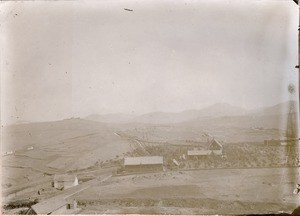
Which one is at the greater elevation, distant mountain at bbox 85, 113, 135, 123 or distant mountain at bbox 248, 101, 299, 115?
distant mountain at bbox 248, 101, 299, 115

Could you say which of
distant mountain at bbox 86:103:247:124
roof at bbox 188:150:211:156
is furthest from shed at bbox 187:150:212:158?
distant mountain at bbox 86:103:247:124

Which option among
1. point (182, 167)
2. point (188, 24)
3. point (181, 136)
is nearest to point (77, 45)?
point (188, 24)

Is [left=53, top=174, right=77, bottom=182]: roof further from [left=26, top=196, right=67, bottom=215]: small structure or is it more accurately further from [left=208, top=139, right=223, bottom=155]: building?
[left=208, top=139, right=223, bottom=155]: building

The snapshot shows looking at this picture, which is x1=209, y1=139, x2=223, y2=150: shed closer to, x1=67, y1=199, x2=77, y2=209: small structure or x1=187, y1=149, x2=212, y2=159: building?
x1=187, y1=149, x2=212, y2=159: building

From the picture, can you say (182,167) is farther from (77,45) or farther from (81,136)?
(77,45)

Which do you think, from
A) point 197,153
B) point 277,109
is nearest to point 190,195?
point 197,153

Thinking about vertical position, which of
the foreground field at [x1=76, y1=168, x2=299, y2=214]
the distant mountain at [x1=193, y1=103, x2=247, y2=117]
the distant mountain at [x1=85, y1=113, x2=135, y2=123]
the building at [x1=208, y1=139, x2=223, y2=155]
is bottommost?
the foreground field at [x1=76, y1=168, x2=299, y2=214]
